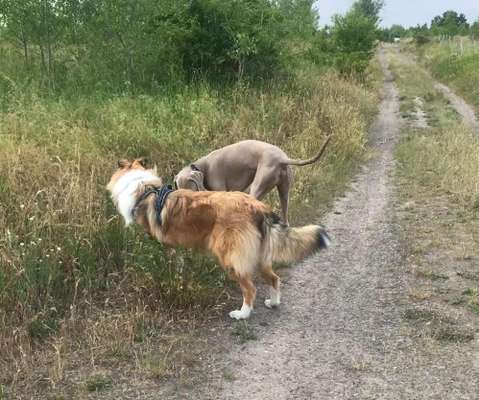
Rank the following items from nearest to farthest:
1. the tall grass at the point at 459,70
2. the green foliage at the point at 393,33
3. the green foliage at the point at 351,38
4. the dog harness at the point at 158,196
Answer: the dog harness at the point at 158,196 → the tall grass at the point at 459,70 → the green foliage at the point at 351,38 → the green foliage at the point at 393,33

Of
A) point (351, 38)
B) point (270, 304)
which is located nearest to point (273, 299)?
point (270, 304)

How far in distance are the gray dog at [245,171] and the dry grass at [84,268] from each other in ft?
3.74

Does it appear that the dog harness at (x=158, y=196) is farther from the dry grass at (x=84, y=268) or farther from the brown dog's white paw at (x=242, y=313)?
the brown dog's white paw at (x=242, y=313)

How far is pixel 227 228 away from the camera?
456cm

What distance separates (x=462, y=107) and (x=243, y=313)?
737 inches

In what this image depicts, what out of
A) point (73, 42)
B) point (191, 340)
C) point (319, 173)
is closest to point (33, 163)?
point (191, 340)

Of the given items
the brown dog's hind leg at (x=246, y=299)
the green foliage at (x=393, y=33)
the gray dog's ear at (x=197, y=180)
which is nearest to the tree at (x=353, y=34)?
the gray dog's ear at (x=197, y=180)

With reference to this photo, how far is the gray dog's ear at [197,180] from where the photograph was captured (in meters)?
6.16

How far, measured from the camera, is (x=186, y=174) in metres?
6.20

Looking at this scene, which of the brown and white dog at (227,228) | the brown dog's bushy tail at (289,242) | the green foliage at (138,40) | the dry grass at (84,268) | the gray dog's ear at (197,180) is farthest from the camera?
the green foliage at (138,40)

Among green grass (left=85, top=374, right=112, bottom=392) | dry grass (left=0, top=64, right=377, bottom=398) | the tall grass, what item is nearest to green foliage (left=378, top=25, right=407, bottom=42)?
the tall grass

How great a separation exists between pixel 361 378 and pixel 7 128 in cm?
574

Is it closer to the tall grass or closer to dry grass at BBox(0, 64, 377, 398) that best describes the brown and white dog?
dry grass at BBox(0, 64, 377, 398)

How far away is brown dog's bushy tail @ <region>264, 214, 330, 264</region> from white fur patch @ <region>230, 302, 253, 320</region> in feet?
1.65
